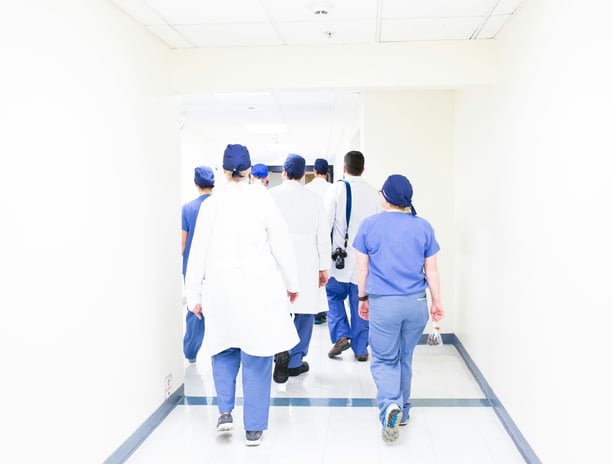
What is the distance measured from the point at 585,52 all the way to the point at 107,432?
2.62 metres

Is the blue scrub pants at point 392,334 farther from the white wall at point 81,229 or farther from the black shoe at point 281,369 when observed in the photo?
the white wall at point 81,229

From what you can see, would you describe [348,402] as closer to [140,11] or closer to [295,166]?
[295,166]

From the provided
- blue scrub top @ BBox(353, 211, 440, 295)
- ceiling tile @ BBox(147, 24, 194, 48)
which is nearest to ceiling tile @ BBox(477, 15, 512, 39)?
blue scrub top @ BBox(353, 211, 440, 295)

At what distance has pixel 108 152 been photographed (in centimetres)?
275

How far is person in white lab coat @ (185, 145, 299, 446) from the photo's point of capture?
3.06 m

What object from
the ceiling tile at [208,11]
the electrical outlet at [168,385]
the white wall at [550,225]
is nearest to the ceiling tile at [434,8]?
the white wall at [550,225]

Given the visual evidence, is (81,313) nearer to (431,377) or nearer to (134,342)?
(134,342)

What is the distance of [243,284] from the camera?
3051 millimetres

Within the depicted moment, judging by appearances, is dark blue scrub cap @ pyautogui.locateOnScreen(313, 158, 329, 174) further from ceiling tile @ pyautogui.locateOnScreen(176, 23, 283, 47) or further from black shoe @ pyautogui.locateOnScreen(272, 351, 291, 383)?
black shoe @ pyautogui.locateOnScreen(272, 351, 291, 383)

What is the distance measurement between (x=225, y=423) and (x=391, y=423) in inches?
35.7

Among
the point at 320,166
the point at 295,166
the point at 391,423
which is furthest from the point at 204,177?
the point at 391,423

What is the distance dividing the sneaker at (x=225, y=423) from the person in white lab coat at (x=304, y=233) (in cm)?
91

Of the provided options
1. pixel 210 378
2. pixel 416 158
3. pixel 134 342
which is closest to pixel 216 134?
pixel 416 158

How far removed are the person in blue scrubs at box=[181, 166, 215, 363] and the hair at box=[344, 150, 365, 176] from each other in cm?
106
